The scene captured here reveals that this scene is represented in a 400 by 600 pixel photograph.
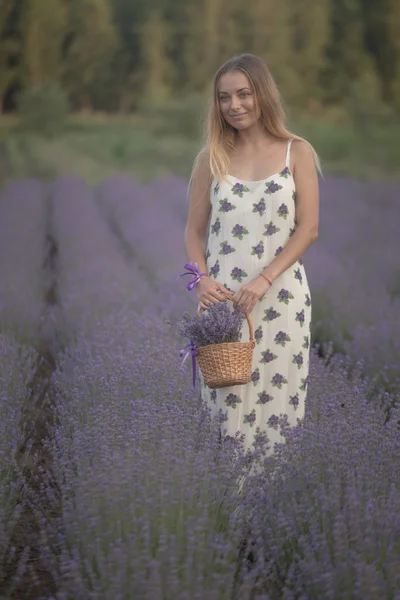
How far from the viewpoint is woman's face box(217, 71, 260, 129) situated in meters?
3.15

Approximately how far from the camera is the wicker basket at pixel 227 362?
2.95 meters

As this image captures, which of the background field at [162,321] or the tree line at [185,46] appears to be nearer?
the background field at [162,321]

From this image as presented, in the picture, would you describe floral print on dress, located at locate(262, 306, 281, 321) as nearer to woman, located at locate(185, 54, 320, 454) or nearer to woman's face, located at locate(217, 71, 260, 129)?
woman, located at locate(185, 54, 320, 454)

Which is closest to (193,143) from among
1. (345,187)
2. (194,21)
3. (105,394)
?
(194,21)

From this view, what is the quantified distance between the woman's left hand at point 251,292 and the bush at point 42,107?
41.2 feet

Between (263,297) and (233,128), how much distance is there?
1.76 ft

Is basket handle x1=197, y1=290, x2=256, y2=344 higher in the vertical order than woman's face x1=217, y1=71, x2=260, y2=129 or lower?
lower

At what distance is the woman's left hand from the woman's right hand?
4 centimetres

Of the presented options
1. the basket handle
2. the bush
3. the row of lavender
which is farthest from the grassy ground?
the basket handle

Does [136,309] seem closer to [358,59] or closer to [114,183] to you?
[114,183]

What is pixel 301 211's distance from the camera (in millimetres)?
3182

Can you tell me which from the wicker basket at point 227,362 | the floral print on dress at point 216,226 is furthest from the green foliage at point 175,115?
the wicker basket at point 227,362

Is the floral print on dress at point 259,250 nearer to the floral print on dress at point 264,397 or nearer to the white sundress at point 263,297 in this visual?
the white sundress at point 263,297

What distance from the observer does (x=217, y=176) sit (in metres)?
3.26
